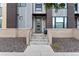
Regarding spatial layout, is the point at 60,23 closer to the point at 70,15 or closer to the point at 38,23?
the point at 70,15

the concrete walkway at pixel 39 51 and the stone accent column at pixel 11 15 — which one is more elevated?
the stone accent column at pixel 11 15

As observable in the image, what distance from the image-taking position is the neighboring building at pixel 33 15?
2319cm

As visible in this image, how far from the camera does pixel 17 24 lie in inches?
969

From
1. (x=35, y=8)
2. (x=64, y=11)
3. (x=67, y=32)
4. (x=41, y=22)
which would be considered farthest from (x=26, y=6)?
(x=67, y=32)

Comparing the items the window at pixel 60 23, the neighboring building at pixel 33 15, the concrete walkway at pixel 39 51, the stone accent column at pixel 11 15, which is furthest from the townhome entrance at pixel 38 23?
the concrete walkway at pixel 39 51

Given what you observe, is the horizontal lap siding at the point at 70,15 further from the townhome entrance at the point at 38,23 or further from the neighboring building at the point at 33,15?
the townhome entrance at the point at 38,23

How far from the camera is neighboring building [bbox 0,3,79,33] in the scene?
2319 cm

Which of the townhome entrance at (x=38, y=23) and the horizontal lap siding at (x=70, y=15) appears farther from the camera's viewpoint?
the townhome entrance at (x=38, y=23)

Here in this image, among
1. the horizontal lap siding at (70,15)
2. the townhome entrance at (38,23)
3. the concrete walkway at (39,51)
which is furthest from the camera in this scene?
the townhome entrance at (38,23)

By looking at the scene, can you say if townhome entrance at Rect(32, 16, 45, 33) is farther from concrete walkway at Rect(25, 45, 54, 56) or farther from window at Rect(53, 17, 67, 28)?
concrete walkway at Rect(25, 45, 54, 56)

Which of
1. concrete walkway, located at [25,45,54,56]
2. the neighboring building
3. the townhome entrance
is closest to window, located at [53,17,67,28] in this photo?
the neighboring building

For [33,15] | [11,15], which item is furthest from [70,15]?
[11,15]

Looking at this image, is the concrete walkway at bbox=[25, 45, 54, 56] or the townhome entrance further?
the townhome entrance

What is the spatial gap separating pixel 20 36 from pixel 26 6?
5956 millimetres
